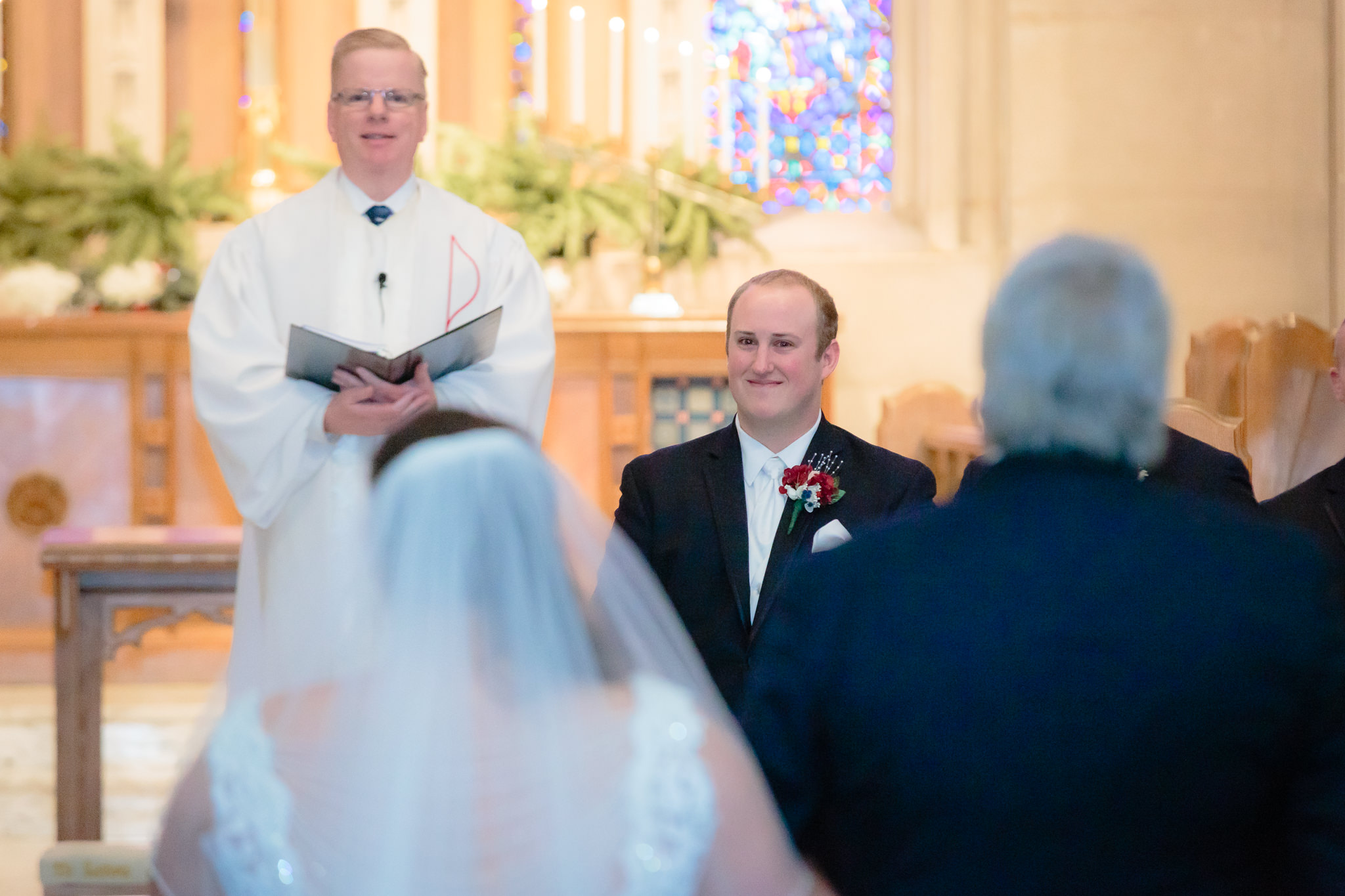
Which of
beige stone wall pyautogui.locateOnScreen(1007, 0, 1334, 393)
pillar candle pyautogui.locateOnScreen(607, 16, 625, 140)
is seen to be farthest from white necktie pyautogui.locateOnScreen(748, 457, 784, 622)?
beige stone wall pyautogui.locateOnScreen(1007, 0, 1334, 393)

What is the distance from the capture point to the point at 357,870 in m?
1.42

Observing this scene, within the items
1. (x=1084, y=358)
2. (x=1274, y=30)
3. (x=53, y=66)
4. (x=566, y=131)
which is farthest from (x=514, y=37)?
(x=1084, y=358)

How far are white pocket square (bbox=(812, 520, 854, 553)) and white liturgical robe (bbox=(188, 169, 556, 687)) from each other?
0.94 metres

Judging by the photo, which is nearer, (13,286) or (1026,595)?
(1026,595)

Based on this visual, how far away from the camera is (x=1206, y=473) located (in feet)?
9.36

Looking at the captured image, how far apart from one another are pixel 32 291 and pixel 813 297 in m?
4.27

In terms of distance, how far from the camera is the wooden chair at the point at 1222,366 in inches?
220

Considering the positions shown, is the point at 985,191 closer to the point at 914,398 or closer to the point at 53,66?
the point at 914,398

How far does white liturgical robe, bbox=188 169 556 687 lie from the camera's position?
3.42 meters

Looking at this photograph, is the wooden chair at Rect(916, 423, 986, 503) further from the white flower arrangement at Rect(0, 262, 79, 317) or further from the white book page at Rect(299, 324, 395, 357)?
the white flower arrangement at Rect(0, 262, 79, 317)

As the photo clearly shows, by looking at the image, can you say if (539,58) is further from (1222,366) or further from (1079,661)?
(1079,661)

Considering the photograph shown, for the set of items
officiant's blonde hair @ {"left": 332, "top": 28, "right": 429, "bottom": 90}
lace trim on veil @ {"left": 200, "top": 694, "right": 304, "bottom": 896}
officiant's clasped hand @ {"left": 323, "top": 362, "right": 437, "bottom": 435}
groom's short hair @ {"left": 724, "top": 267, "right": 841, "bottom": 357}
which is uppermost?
officiant's blonde hair @ {"left": 332, "top": 28, "right": 429, "bottom": 90}

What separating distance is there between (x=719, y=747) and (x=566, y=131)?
20.5 feet

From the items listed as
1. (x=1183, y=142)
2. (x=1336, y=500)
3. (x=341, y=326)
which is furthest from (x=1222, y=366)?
(x=341, y=326)
